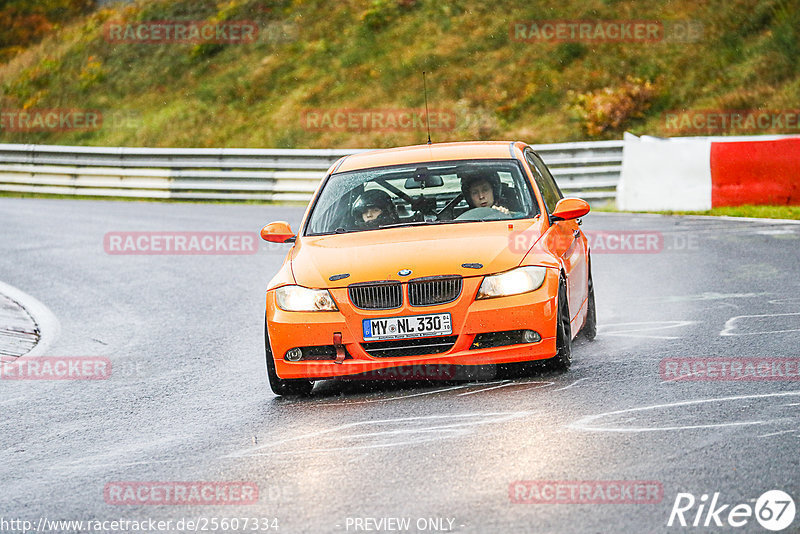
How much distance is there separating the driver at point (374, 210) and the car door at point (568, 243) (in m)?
1.15

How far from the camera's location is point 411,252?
7988mm

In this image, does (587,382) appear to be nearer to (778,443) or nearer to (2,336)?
(778,443)

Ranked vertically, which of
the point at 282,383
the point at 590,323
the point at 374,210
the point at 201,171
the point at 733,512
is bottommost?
the point at 201,171

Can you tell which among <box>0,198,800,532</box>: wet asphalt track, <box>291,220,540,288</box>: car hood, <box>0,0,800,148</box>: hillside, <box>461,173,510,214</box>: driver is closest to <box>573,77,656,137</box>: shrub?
<box>0,0,800,148</box>: hillside

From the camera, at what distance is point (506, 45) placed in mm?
36594

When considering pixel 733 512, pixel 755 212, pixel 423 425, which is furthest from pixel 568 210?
pixel 755 212

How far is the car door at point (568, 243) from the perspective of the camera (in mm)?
8477

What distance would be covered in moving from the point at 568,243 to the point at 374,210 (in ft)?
4.65

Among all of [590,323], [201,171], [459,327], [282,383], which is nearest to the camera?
[459,327]

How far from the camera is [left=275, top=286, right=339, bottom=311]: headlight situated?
7824 millimetres

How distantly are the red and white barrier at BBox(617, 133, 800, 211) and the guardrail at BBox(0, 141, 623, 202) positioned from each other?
1562 mm

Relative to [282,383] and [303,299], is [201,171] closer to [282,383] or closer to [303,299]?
[282,383]

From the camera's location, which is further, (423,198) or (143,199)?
(143,199)

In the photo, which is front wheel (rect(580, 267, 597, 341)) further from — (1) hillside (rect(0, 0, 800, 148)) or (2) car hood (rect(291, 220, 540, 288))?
(1) hillside (rect(0, 0, 800, 148))
